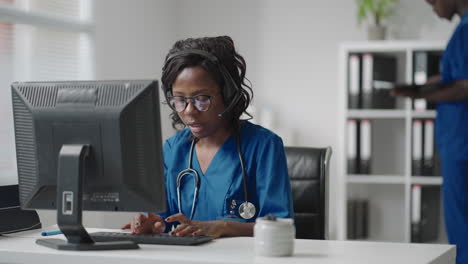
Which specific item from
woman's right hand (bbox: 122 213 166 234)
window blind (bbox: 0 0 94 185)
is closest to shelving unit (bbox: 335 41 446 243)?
window blind (bbox: 0 0 94 185)

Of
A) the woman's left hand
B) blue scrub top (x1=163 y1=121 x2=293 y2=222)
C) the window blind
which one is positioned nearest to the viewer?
the woman's left hand

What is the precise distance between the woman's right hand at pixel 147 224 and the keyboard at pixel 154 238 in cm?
4

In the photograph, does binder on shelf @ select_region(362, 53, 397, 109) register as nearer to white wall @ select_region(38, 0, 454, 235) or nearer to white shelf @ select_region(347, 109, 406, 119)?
white shelf @ select_region(347, 109, 406, 119)

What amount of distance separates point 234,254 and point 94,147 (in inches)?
16.5

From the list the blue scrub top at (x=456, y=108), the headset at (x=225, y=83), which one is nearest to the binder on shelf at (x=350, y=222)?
the blue scrub top at (x=456, y=108)

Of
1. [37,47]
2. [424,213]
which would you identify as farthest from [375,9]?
[37,47]

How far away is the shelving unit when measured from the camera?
3.78 metres

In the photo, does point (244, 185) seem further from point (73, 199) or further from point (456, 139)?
point (456, 139)

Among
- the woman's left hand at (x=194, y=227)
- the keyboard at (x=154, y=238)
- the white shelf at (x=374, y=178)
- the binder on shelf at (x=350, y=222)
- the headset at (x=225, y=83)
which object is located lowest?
the binder on shelf at (x=350, y=222)

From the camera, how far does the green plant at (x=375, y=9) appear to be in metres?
3.91

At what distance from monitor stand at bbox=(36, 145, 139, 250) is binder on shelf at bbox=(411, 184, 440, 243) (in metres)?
2.41

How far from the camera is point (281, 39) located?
4.28m

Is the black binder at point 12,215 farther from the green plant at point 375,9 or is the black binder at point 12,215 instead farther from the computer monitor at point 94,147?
the green plant at point 375,9

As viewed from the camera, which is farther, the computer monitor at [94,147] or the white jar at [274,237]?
the computer monitor at [94,147]
